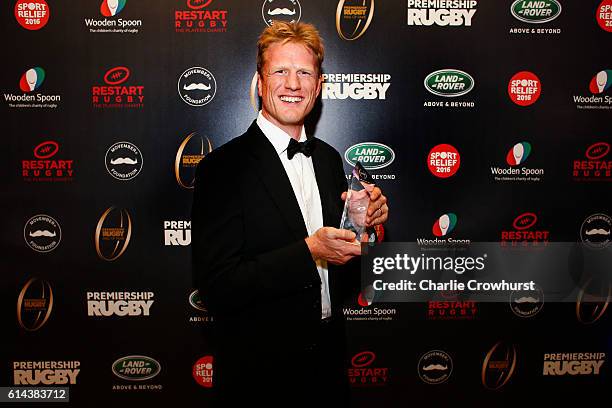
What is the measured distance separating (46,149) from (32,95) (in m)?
0.33

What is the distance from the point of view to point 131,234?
280 centimetres

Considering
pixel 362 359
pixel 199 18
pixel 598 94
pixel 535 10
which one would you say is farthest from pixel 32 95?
pixel 598 94

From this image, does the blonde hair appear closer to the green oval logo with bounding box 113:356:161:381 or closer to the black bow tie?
the black bow tie

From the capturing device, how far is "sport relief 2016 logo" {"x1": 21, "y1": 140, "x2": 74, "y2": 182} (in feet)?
8.98

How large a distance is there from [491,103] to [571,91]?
523 mm

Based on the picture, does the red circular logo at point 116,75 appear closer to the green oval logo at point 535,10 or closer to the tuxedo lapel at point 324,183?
the tuxedo lapel at point 324,183

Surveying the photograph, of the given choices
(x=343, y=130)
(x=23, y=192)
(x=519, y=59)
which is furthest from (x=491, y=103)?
(x=23, y=192)

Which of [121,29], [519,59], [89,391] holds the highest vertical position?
[121,29]

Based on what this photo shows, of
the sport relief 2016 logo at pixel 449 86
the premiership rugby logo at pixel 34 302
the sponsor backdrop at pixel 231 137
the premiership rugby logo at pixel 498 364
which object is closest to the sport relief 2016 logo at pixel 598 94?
the sponsor backdrop at pixel 231 137

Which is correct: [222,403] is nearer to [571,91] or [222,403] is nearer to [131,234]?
[131,234]

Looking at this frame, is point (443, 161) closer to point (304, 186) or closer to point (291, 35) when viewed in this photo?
point (304, 186)

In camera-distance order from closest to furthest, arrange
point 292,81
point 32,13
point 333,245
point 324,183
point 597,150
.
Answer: point 333,245, point 292,81, point 324,183, point 32,13, point 597,150

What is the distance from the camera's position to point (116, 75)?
271 cm

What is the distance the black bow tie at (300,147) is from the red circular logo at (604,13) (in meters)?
2.23
